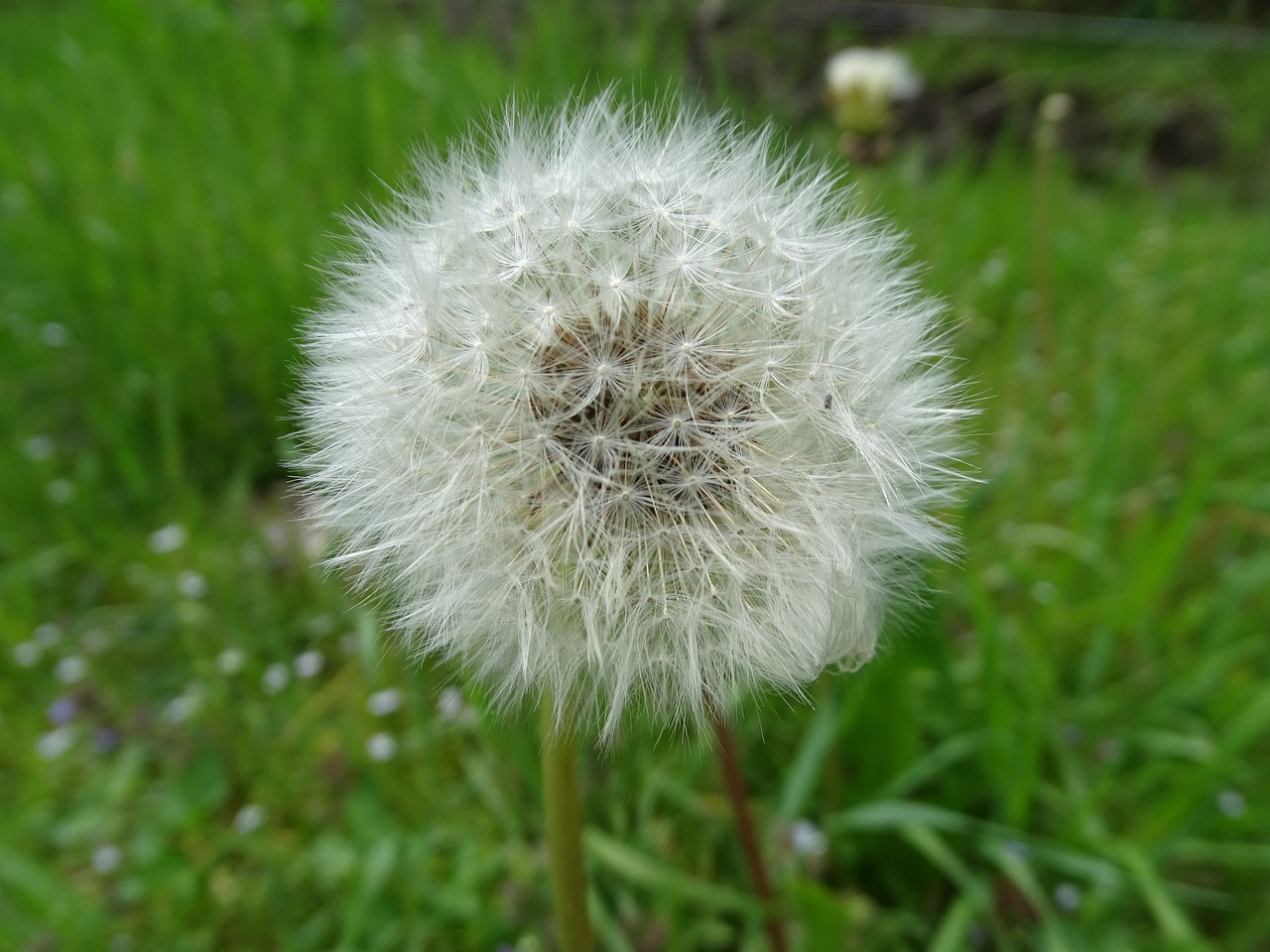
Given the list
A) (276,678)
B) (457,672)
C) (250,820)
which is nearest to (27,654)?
(276,678)

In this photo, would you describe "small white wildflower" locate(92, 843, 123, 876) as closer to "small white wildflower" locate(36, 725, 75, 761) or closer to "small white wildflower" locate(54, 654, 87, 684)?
"small white wildflower" locate(36, 725, 75, 761)

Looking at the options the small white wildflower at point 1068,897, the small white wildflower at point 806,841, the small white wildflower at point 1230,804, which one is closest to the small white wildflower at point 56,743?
the small white wildflower at point 806,841

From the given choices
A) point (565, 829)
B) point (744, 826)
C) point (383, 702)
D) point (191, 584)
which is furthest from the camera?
point (191, 584)

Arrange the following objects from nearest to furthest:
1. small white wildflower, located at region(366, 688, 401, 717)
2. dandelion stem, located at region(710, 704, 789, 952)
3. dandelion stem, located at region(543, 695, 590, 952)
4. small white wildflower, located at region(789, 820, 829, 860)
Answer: dandelion stem, located at region(543, 695, 590, 952)
dandelion stem, located at region(710, 704, 789, 952)
small white wildflower, located at region(789, 820, 829, 860)
small white wildflower, located at region(366, 688, 401, 717)

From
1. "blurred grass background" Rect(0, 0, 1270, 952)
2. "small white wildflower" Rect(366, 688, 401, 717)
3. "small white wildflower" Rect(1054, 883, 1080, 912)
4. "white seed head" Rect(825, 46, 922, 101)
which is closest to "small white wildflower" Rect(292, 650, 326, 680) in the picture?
"blurred grass background" Rect(0, 0, 1270, 952)

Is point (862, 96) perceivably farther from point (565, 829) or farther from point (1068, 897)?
point (565, 829)

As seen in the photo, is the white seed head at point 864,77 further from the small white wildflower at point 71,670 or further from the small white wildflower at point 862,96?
the small white wildflower at point 71,670
